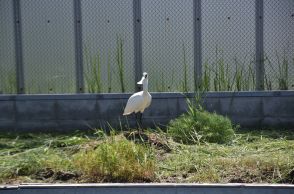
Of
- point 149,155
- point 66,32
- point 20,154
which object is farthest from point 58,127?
point 149,155

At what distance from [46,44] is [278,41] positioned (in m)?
4.53

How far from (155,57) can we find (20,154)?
4330 mm

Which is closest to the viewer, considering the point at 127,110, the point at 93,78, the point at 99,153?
the point at 99,153

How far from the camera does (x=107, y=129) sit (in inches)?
397

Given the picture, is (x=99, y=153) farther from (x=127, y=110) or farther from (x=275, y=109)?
(x=275, y=109)

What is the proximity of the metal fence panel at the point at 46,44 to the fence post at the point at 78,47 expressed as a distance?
0.30 ft

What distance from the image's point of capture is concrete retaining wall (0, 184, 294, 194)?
18.0 feet

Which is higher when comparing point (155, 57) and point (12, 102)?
point (155, 57)

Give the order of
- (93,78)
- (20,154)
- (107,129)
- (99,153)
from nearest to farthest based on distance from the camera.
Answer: (99,153), (20,154), (107,129), (93,78)

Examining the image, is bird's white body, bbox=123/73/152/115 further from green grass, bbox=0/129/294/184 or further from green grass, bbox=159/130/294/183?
green grass, bbox=159/130/294/183


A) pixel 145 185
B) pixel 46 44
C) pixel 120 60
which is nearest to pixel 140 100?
pixel 120 60

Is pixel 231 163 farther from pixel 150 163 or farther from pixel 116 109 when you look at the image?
pixel 116 109

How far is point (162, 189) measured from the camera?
18.2 ft

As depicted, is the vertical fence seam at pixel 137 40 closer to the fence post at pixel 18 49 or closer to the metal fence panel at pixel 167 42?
the metal fence panel at pixel 167 42
